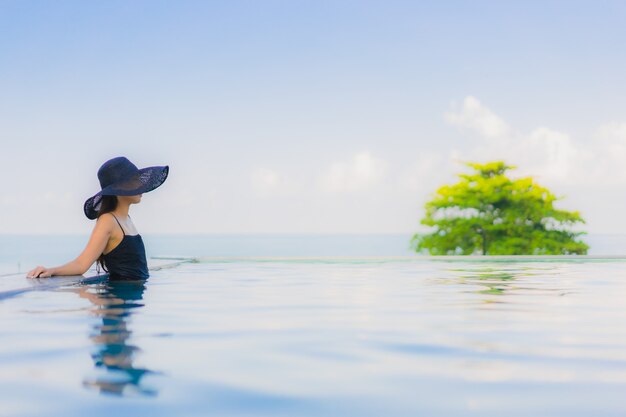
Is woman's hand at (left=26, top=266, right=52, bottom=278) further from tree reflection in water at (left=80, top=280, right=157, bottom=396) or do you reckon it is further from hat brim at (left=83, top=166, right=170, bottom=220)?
hat brim at (left=83, top=166, right=170, bottom=220)

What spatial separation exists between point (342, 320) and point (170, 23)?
142 feet

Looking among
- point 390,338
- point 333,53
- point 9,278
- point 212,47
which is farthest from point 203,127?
point 390,338

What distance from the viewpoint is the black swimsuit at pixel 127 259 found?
689 centimetres

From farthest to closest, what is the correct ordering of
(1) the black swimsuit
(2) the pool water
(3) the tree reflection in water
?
(1) the black swimsuit < (3) the tree reflection in water < (2) the pool water

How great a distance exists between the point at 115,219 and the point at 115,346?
10.6 feet

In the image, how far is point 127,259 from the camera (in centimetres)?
702

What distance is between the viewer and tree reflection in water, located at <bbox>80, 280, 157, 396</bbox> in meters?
2.70

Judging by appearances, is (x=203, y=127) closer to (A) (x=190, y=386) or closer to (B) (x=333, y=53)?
(B) (x=333, y=53)

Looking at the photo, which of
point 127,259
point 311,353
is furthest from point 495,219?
point 311,353

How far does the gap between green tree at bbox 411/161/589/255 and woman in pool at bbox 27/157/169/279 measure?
21.7m

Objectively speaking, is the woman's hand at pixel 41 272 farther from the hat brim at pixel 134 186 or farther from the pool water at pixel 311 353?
the hat brim at pixel 134 186

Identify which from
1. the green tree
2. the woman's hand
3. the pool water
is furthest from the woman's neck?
the green tree

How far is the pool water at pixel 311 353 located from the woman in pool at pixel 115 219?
233 mm

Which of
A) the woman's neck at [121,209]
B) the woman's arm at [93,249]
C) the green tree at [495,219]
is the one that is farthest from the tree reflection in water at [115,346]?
the green tree at [495,219]
